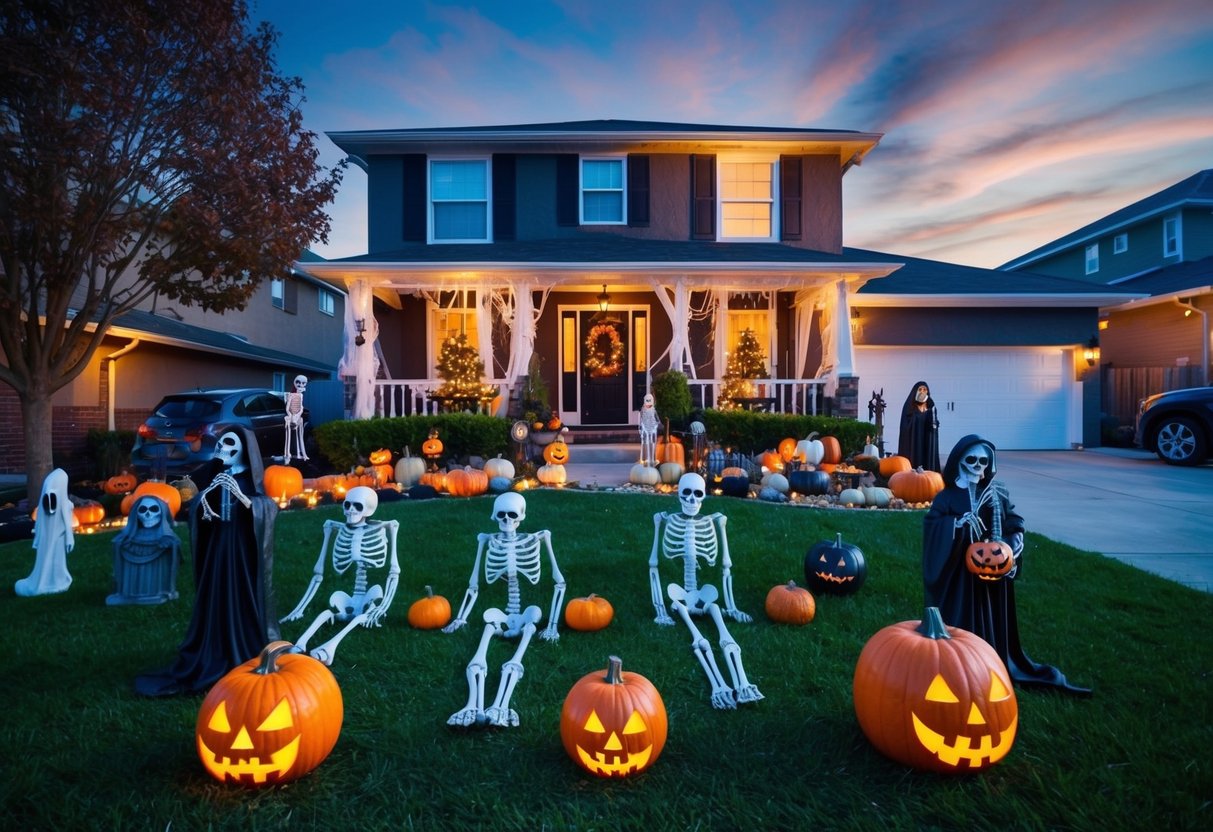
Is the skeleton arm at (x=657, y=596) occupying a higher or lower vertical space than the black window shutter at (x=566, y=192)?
lower

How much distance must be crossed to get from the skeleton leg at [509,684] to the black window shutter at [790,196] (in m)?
11.2

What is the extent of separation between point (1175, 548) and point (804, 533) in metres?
3.13

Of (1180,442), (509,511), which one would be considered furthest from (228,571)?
(1180,442)

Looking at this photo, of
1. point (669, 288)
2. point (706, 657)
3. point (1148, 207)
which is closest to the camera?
point (706, 657)

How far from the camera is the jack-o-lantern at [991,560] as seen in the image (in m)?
2.65

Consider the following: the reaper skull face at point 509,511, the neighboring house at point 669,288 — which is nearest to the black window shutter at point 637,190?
the neighboring house at point 669,288

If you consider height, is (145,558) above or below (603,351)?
below

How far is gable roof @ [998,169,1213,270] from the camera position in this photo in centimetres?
1741

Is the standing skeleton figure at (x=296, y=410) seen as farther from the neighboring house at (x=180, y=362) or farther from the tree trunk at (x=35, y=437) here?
the tree trunk at (x=35, y=437)

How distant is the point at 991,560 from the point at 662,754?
1.60 meters

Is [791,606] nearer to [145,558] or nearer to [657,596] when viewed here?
[657,596]

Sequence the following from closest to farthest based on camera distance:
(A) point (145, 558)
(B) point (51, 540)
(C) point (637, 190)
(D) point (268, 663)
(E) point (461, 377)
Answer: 1. (D) point (268, 663)
2. (A) point (145, 558)
3. (B) point (51, 540)
4. (E) point (461, 377)
5. (C) point (637, 190)

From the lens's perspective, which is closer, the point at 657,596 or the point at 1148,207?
the point at 657,596

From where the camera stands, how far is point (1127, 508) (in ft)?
23.0
